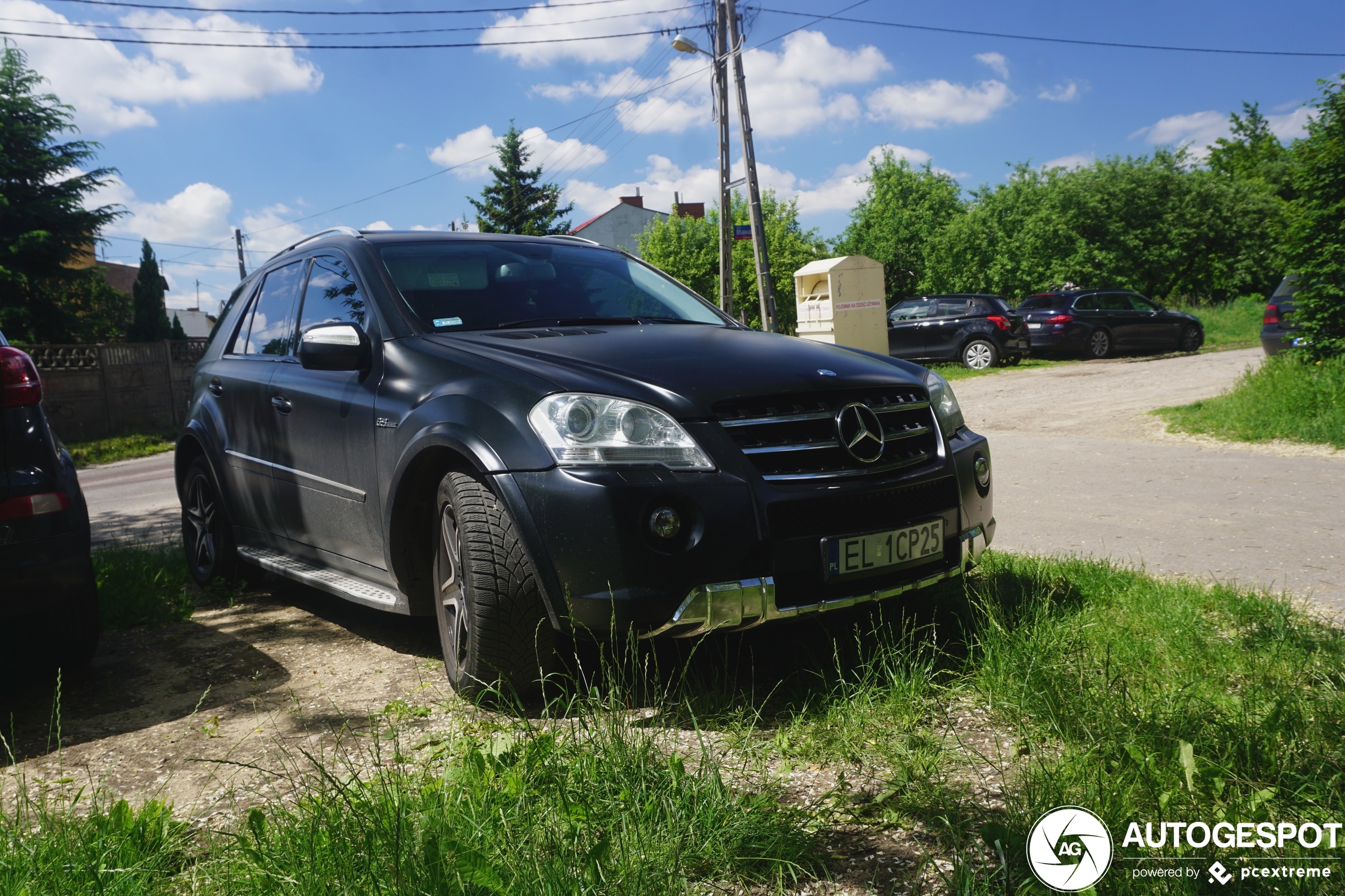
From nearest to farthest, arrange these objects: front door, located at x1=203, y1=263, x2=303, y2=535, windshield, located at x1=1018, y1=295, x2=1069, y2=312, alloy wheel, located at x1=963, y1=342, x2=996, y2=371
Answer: front door, located at x1=203, y1=263, x2=303, y2=535
alloy wheel, located at x1=963, y1=342, x2=996, y2=371
windshield, located at x1=1018, y1=295, x2=1069, y2=312

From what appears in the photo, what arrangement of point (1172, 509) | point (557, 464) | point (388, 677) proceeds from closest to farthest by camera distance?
point (557, 464) < point (388, 677) < point (1172, 509)

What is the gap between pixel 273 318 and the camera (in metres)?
4.89

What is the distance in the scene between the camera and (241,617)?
4840mm

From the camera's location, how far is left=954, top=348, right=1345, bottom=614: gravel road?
15.4ft

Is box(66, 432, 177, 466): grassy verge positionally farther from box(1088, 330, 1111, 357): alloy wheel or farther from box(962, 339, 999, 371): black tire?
box(1088, 330, 1111, 357): alloy wheel

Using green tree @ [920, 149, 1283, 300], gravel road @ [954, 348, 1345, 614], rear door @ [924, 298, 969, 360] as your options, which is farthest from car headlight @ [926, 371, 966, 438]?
green tree @ [920, 149, 1283, 300]

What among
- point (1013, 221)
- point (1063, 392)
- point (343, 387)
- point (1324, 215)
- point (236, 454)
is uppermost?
point (1013, 221)

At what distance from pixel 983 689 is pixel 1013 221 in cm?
5027

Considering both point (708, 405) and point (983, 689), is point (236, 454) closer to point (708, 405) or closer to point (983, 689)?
point (708, 405)

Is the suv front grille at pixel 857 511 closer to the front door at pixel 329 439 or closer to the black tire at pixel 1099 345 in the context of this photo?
the front door at pixel 329 439

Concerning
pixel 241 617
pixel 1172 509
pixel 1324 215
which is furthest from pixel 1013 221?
pixel 241 617

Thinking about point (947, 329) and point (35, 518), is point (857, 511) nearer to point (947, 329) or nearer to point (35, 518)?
point (35, 518)

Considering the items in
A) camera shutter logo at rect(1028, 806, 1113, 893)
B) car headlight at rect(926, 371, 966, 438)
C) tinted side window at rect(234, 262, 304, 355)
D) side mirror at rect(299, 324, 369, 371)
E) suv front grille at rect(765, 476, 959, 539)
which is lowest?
camera shutter logo at rect(1028, 806, 1113, 893)

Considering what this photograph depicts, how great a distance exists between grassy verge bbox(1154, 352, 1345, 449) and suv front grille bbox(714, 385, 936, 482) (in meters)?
6.70
